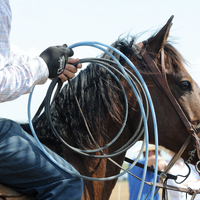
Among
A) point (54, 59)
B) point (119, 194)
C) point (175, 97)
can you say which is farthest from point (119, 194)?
point (54, 59)

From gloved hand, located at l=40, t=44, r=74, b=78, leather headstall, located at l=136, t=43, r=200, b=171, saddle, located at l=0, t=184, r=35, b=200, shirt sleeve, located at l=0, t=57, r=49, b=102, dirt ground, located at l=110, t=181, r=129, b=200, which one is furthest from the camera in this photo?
dirt ground, located at l=110, t=181, r=129, b=200

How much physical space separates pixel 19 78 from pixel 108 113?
1035 millimetres

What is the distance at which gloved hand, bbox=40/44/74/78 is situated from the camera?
1.75 meters

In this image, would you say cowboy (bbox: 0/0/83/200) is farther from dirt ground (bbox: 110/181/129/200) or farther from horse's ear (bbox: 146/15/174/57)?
dirt ground (bbox: 110/181/129/200)

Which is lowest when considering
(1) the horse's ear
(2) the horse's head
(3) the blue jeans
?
(3) the blue jeans

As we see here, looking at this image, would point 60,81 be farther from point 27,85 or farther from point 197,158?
point 197,158

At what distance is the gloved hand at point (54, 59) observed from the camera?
1.75 m

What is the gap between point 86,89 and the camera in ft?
7.64

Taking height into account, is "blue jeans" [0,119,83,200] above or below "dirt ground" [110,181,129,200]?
above

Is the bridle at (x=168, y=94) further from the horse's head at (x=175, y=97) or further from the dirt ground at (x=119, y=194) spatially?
the dirt ground at (x=119, y=194)

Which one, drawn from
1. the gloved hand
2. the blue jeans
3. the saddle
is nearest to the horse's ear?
the gloved hand

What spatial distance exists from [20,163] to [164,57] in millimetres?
1754

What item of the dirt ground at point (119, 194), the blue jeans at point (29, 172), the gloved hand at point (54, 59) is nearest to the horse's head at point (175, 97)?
the gloved hand at point (54, 59)

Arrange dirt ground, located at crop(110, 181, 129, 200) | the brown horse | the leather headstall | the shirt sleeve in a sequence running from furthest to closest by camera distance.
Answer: dirt ground, located at crop(110, 181, 129, 200) → the leather headstall → the brown horse → the shirt sleeve
